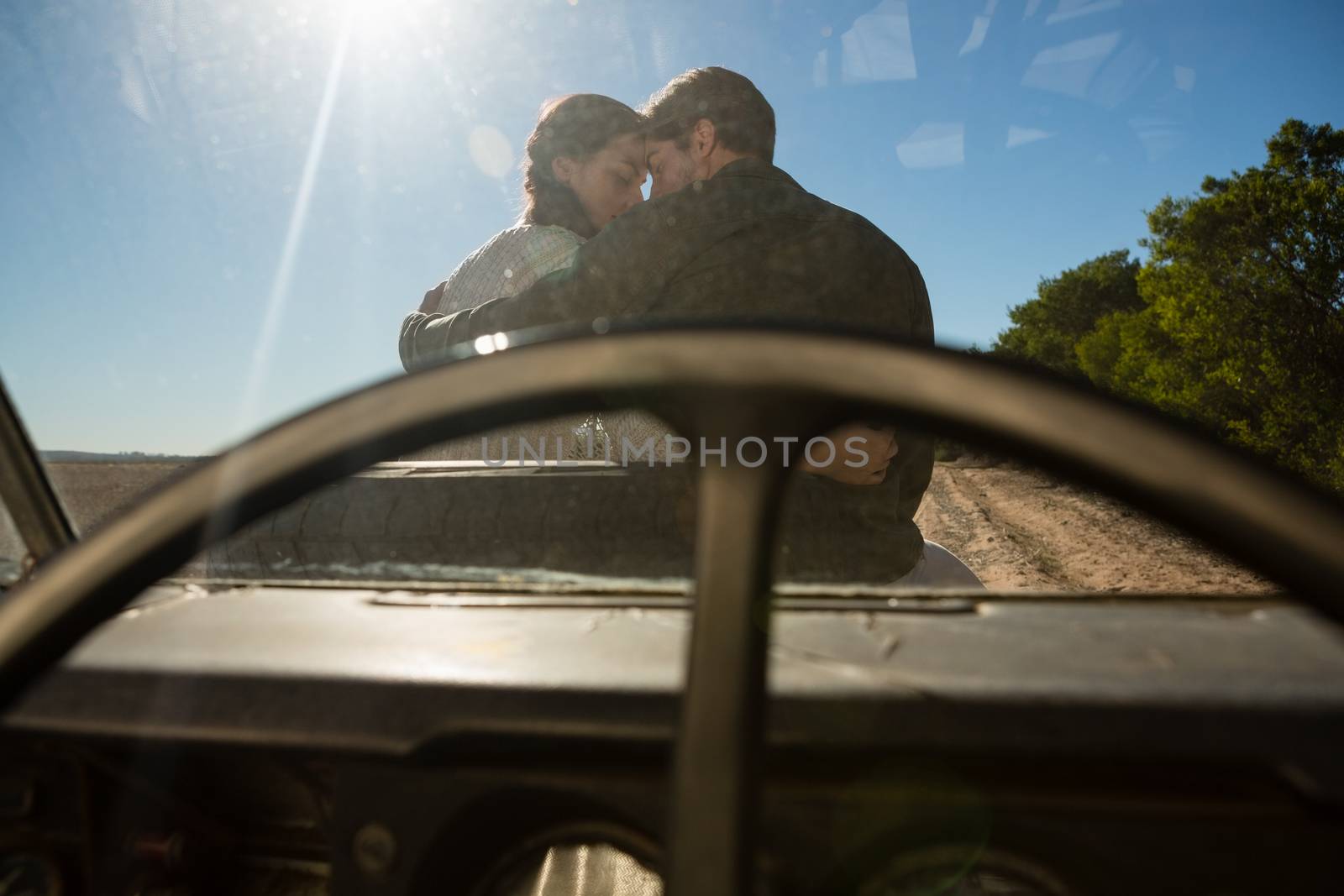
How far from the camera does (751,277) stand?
1.87m

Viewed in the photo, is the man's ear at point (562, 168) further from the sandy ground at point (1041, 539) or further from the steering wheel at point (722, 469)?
the steering wheel at point (722, 469)

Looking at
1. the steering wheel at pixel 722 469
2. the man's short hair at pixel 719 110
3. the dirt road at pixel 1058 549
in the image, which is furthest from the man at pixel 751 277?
the dirt road at pixel 1058 549

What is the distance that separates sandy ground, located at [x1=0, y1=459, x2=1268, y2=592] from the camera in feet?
5.02

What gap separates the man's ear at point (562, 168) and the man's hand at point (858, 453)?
4.80 feet

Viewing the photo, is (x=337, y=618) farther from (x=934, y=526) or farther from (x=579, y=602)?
(x=934, y=526)

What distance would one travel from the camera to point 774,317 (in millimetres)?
498

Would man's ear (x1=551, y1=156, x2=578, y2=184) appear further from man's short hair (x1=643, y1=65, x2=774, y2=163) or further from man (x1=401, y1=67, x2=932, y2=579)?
man (x1=401, y1=67, x2=932, y2=579)

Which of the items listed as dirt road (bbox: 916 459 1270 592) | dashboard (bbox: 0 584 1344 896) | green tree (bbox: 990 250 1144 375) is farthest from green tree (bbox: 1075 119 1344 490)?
dashboard (bbox: 0 584 1344 896)

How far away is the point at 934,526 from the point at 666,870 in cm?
1340

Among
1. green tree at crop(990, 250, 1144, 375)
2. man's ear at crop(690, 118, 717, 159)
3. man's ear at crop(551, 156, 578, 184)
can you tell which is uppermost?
green tree at crop(990, 250, 1144, 375)

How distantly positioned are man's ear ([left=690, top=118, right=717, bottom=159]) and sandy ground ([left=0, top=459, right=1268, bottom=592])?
3.67 feet

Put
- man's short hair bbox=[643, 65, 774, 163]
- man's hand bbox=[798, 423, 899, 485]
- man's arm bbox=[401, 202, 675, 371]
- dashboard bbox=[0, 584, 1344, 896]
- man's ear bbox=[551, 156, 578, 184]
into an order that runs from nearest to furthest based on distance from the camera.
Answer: dashboard bbox=[0, 584, 1344, 896] < man's hand bbox=[798, 423, 899, 485] < man's arm bbox=[401, 202, 675, 371] < man's short hair bbox=[643, 65, 774, 163] < man's ear bbox=[551, 156, 578, 184]

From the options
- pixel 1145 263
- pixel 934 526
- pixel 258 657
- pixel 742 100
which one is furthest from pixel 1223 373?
pixel 258 657

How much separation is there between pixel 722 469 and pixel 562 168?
2.53 metres
